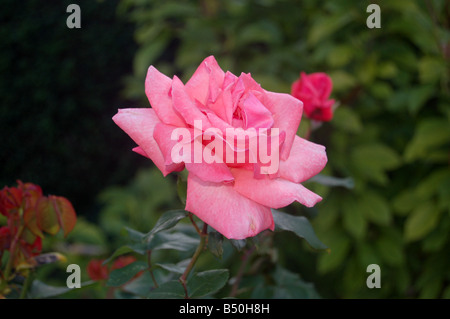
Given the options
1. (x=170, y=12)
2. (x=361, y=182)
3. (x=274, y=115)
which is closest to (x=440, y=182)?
(x=361, y=182)

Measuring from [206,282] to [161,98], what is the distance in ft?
0.62

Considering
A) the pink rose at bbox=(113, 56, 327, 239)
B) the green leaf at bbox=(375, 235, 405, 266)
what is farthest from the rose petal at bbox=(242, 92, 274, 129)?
the green leaf at bbox=(375, 235, 405, 266)

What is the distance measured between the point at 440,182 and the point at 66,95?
1580mm

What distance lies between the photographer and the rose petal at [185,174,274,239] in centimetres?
36

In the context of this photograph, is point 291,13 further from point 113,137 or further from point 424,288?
point 113,137

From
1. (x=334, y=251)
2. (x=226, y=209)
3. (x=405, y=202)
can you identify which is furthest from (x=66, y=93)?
(x=226, y=209)

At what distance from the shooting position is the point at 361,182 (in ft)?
4.24

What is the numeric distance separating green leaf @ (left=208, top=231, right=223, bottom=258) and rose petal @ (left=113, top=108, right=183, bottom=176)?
85 millimetres

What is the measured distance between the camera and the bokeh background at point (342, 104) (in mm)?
1193

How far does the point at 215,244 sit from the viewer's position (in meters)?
0.43

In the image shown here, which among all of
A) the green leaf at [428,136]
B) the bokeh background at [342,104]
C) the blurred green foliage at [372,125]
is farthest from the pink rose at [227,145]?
the green leaf at [428,136]

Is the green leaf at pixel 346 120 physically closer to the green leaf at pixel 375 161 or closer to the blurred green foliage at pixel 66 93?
the green leaf at pixel 375 161

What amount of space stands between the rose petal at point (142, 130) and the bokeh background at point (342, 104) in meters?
0.48

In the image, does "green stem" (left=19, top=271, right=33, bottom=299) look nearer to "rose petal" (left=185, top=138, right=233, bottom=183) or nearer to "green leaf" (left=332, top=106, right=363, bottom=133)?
"rose petal" (left=185, top=138, right=233, bottom=183)
